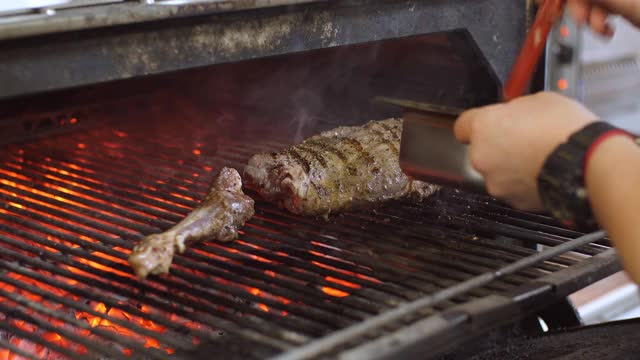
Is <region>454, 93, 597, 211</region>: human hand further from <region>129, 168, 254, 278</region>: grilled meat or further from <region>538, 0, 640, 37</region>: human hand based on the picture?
<region>129, 168, 254, 278</region>: grilled meat

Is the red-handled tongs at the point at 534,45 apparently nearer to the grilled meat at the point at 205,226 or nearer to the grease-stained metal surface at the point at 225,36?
the grease-stained metal surface at the point at 225,36

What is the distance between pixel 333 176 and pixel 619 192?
4.07 ft

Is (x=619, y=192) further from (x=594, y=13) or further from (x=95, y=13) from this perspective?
(x=95, y=13)

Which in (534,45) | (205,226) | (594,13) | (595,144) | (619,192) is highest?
(594,13)

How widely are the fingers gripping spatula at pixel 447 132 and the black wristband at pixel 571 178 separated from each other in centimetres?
33

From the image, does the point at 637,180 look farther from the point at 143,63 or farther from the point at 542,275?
the point at 143,63

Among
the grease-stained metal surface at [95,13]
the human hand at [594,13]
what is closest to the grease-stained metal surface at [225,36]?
the grease-stained metal surface at [95,13]

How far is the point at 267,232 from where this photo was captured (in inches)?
100

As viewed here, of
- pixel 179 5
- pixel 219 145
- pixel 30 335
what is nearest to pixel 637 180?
pixel 179 5

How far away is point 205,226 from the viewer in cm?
240

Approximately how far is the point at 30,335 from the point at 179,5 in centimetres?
92

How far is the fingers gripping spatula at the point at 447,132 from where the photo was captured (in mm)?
2068

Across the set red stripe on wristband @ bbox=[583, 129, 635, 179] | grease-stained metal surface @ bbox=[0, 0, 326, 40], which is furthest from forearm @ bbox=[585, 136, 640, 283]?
grease-stained metal surface @ bbox=[0, 0, 326, 40]

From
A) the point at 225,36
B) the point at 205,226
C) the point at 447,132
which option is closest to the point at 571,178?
the point at 447,132
